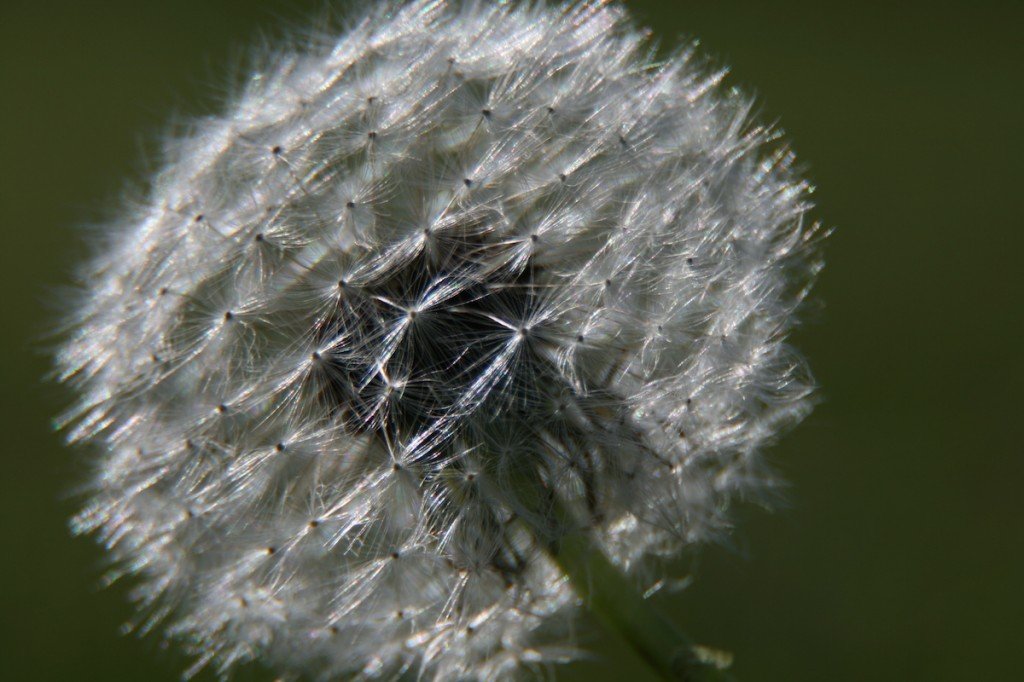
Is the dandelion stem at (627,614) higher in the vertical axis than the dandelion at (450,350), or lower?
lower

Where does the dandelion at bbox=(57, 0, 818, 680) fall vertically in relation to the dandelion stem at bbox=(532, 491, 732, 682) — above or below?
above

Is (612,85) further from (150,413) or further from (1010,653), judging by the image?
(1010,653)

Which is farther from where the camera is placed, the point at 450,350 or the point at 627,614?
the point at 627,614

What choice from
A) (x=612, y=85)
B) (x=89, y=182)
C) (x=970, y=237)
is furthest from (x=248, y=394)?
(x=89, y=182)

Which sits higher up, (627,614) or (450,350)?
(450,350)
